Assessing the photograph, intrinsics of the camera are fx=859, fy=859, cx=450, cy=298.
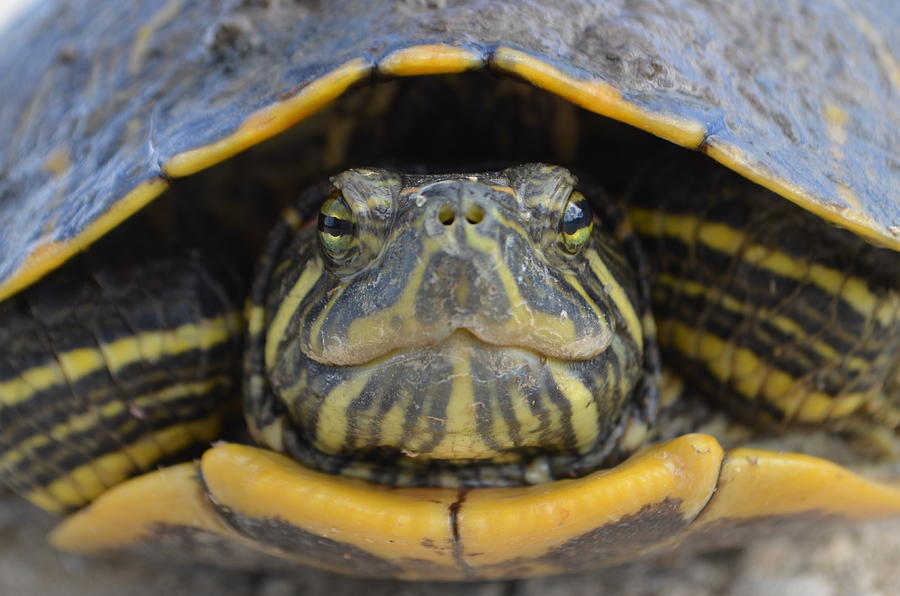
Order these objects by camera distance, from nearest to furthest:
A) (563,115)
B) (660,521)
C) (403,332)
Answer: (403,332), (660,521), (563,115)

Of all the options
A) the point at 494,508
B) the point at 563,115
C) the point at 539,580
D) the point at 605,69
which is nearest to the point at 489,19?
the point at 605,69

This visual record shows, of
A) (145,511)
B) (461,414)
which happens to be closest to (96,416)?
(145,511)

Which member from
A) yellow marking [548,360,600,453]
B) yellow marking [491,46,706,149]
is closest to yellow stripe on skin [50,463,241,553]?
yellow marking [548,360,600,453]

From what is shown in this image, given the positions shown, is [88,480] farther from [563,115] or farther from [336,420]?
[563,115]

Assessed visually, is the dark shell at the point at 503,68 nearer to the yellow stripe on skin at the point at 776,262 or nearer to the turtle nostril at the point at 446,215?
the yellow stripe on skin at the point at 776,262

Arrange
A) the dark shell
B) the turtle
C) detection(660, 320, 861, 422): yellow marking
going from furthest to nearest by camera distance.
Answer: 1. detection(660, 320, 861, 422): yellow marking
2. the dark shell
3. the turtle

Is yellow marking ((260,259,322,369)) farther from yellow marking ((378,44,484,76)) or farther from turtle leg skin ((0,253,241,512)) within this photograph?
yellow marking ((378,44,484,76))
